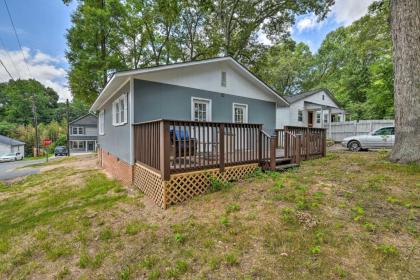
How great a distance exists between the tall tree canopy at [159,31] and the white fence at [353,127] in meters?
8.32

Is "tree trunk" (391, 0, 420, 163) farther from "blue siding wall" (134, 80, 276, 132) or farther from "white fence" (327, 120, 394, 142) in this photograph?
"white fence" (327, 120, 394, 142)

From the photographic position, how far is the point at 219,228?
352 centimetres

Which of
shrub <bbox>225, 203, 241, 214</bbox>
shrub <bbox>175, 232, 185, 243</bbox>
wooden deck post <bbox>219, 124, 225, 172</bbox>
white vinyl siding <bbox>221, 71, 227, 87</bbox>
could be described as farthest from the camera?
white vinyl siding <bbox>221, 71, 227, 87</bbox>

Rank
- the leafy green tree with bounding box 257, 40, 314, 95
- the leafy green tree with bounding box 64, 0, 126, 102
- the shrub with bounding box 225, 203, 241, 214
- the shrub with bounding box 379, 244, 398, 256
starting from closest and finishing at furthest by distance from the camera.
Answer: the shrub with bounding box 379, 244, 398, 256 → the shrub with bounding box 225, 203, 241, 214 → the leafy green tree with bounding box 64, 0, 126, 102 → the leafy green tree with bounding box 257, 40, 314, 95

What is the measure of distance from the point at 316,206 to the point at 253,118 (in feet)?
21.4

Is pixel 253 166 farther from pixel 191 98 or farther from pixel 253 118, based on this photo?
pixel 253 118

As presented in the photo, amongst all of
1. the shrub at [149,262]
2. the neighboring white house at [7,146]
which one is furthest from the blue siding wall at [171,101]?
the neighboring white house at [7,146]

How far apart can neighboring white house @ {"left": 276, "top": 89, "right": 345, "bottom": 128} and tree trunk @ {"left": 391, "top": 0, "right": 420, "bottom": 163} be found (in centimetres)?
1065

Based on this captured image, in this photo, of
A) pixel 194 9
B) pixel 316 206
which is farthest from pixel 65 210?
pixel 194 9

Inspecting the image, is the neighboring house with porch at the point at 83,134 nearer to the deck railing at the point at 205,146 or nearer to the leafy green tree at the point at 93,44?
the leafy green tree at the point at 93,44

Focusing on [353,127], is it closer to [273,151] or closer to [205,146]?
[273,151]

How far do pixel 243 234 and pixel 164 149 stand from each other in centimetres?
233

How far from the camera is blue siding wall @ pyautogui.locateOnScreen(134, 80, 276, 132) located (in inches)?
260

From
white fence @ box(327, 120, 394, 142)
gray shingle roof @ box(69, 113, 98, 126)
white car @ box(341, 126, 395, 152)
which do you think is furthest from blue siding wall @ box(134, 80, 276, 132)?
gray shingle roof @ box(69, 113, 98, 126)
